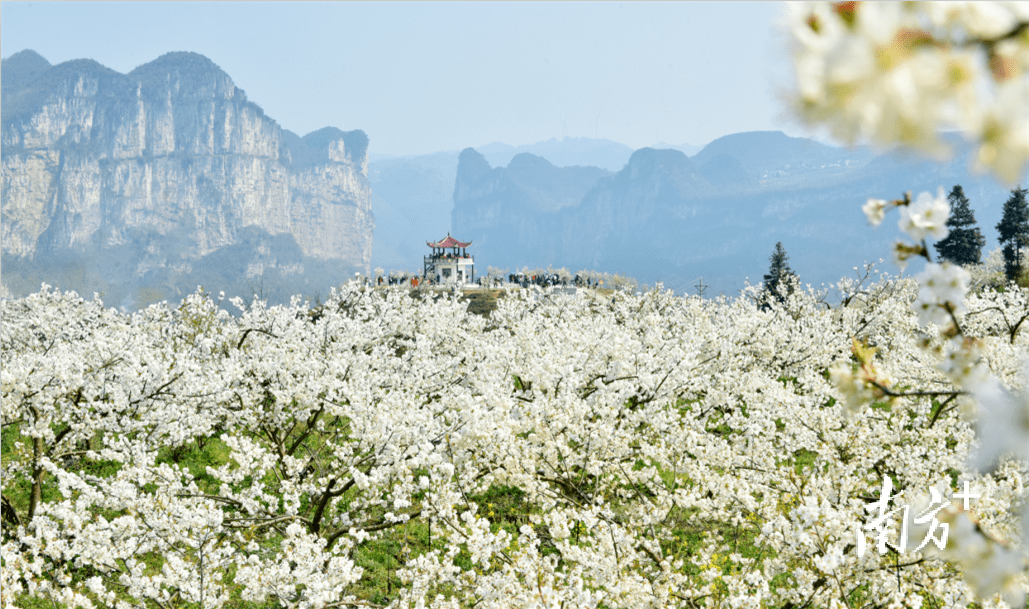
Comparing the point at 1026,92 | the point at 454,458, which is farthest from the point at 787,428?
the point at 1026,92

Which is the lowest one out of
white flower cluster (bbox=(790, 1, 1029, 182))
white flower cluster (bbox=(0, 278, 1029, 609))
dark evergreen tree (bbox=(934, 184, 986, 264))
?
white flower cluster (bbox=(0, 278, 1029, 609))

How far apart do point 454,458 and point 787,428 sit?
6747mm

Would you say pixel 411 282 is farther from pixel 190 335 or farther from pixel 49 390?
pixel 49 390

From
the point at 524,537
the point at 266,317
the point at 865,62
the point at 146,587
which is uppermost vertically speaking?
the point at 865,62

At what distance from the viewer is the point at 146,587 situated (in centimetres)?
638

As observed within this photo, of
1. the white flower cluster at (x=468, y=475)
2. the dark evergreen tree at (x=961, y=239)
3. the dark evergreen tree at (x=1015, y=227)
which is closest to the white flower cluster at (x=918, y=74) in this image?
the white flower cluster at (x=468, y=475)

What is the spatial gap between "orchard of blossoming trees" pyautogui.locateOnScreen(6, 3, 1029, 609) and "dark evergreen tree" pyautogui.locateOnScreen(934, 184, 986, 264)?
39.6 meters

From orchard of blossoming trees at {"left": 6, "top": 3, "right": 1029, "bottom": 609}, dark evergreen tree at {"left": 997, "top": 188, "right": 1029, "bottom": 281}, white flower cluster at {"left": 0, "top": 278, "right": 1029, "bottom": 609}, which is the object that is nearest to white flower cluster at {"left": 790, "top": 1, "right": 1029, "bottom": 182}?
orchard of blossoming trees at {"left": 6, "top": 3, "right": 1029, "bottom": 609}

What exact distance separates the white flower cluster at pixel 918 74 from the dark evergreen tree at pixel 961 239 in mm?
57829

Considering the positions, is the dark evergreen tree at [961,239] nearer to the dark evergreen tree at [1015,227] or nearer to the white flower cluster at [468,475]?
the dark evergreen tree at [1015,227]

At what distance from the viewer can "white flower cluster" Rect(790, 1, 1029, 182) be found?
0.75m

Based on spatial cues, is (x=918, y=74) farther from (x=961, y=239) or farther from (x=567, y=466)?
(x=961, y=239)

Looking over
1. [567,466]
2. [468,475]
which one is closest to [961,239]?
[567,466]

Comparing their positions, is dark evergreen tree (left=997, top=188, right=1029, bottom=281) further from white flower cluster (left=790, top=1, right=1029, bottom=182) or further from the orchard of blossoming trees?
white flower cluster (left=790, top=1, right=1029, bottom=182)
